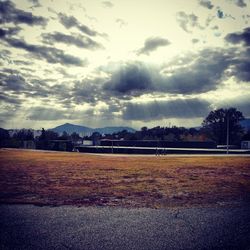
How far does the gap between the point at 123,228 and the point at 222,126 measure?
89534 mm

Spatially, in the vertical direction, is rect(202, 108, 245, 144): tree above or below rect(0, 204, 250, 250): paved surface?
above

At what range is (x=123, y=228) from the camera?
652 centimetres

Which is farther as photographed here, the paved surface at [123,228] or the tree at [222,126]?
the tree at [222,126]

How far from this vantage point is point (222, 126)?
8900 centimetres

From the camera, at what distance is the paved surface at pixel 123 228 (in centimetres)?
560

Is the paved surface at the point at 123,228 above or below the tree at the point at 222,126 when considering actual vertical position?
below

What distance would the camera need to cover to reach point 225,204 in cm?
911

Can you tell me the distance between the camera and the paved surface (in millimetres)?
5602

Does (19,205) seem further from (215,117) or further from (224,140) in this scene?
(215,117)

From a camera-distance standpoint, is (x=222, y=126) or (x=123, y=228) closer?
(x=123, y=228)

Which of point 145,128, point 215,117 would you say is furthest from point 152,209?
point 145,128

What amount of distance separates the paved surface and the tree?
80.9 m

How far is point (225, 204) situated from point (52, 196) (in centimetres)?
684

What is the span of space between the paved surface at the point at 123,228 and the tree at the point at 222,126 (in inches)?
3185
